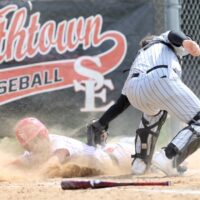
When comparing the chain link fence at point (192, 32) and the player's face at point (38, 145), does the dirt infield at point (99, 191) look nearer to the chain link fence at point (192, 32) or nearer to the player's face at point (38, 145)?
the player's face at point (38, 145)

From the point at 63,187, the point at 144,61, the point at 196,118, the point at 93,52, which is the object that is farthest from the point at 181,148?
the point at 93,52

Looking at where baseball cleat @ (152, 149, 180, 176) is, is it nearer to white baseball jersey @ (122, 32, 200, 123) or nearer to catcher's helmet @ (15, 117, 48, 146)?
white baseball jersey @ (122, 32, 200, 123)

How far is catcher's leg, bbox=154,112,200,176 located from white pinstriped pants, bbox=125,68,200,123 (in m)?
0.15

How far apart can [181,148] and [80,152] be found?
0.96m

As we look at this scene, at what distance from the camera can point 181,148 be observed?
5.24 m

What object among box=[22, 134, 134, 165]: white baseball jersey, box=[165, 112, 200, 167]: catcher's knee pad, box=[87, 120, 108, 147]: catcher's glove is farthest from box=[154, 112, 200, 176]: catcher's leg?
box=[87, 120, 108, 147]: catcher's glove

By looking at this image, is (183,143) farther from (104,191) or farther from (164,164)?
(104,191)

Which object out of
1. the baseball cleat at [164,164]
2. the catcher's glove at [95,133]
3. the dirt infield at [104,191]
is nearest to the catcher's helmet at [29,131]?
the catcher's glove at [95,133]

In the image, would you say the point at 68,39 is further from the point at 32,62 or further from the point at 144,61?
the point at 144,61

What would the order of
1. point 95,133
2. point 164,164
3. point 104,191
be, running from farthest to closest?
point 95,133
point 164,164
point 104,191

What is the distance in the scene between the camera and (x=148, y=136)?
5.71 meters

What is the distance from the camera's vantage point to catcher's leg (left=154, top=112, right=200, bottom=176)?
5234 mm

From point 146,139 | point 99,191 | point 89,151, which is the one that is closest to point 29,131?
point 89,151

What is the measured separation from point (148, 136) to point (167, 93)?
1.76 ft
